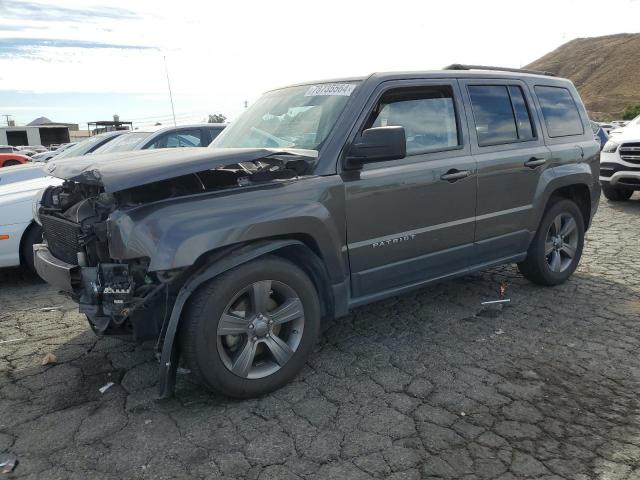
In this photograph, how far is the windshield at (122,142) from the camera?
797 centimetres

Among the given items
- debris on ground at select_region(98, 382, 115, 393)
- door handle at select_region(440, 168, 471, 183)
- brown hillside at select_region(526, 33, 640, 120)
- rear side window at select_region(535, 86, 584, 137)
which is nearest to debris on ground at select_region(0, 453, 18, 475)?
debris on ground at select_region(98, 382, 115, 393)

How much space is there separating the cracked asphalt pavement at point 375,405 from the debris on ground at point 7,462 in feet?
0.14

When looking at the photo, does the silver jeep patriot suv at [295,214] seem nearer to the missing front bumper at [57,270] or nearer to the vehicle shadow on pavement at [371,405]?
the missing front bumper at [57,270]

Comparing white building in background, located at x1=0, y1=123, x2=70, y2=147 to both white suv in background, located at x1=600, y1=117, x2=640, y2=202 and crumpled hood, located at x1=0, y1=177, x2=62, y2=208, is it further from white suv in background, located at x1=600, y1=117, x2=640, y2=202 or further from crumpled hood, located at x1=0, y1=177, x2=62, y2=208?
white suv in background, located at x1=600, y1=117, x2=640, y2=202

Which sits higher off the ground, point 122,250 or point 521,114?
point 521,114

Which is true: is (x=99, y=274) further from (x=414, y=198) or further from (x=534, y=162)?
(x=534, y=162)

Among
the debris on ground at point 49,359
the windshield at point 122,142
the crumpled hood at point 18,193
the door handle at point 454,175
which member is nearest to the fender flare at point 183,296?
the debris on ground at point 49,359

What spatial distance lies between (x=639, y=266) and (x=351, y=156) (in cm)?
427

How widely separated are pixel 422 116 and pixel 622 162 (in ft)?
23.9

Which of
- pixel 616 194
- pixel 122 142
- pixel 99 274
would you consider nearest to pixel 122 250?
pixel 99 274

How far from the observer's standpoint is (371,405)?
124 inches

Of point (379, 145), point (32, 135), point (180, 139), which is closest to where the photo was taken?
point (379, 145)

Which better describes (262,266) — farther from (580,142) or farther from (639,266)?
(639,266)

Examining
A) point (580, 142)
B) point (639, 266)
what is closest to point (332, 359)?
point (580, 142)
